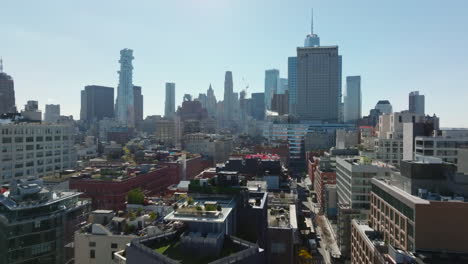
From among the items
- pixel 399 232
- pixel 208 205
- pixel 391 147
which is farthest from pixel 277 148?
pixel 208 205

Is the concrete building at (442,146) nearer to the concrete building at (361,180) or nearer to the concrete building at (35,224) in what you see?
the concrete building at (361,180)

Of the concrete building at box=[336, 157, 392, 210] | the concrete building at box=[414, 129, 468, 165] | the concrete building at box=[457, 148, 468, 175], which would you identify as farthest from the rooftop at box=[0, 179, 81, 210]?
the concrete building at box=[414, 129, 468, 165]

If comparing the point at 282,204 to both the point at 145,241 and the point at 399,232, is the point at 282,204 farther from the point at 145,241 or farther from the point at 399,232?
the point at 145,241

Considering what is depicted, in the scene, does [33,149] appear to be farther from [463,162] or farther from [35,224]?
[463,162]

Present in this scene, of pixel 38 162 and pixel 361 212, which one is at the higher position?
pixel 38 162

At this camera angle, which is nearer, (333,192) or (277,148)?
(333,192)

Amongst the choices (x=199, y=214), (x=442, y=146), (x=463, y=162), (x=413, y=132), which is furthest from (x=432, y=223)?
(x=413, y=132)
